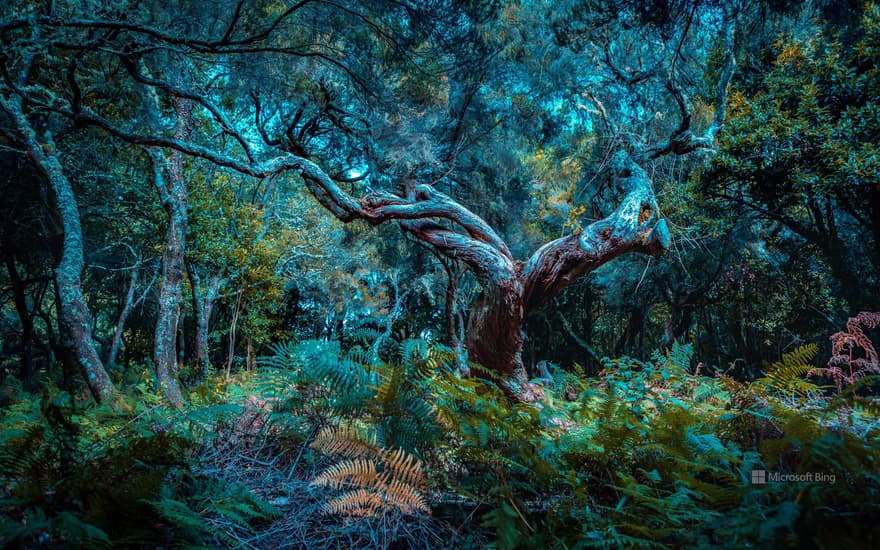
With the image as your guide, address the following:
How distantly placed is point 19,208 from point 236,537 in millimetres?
9873

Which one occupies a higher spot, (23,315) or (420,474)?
(23,315)

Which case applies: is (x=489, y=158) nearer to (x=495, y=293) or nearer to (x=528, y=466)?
(x=495, y=293)

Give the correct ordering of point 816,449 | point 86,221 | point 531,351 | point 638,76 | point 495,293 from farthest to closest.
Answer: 1. point 531,351
2. point 86,221
3. point 638,76
4. point 495,293
5. point 816,449

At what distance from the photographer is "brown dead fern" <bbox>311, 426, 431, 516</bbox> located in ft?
5.14

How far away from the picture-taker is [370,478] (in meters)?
1.63

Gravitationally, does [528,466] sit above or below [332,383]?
below

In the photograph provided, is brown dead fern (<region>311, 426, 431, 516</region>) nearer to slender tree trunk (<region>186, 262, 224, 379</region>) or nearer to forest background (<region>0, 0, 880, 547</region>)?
forest background (<region>0, 0, 880, 547</region>)

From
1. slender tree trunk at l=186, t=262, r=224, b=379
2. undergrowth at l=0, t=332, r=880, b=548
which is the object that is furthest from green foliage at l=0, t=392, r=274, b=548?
slender tree trunk at l=186, t=262, r=224, b=379

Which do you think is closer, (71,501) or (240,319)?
(71,501)

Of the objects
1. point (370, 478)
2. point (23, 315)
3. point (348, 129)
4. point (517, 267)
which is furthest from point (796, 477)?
point (23, 315)

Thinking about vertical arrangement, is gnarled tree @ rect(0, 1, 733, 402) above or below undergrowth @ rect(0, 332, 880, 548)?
above

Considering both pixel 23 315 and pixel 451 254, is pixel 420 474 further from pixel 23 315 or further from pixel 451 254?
pixel 23 315

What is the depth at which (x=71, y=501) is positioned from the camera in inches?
52.1

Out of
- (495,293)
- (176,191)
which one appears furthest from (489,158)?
(176,191)
